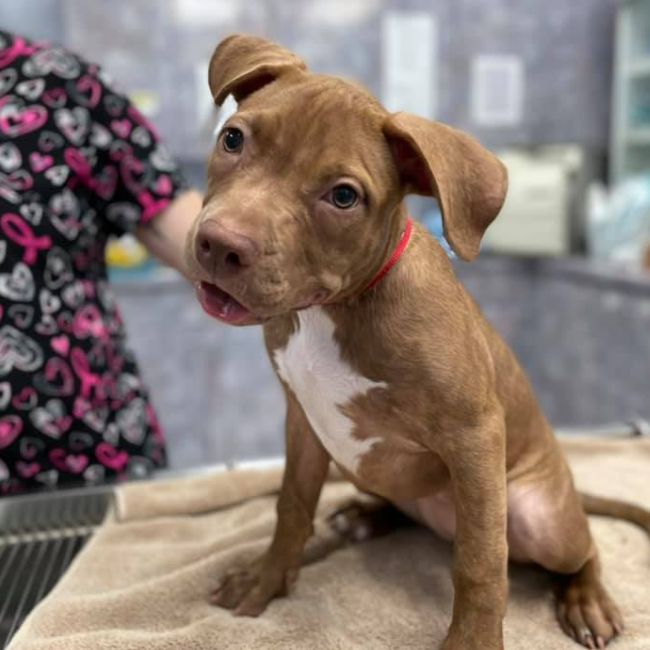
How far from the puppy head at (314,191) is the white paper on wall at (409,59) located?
2.90m

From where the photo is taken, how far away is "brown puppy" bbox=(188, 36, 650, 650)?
76 cm

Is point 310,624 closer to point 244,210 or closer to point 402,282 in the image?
point 402,282

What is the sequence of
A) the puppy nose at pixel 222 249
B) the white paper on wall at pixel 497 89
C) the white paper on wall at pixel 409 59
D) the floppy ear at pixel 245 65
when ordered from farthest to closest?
1. the white paper on wall at pixel 497 89
2. the white paper on wall at pixel 409 59
3. the floppy ear at pixel 245 65
4. the puppy nose at pixel 222 249

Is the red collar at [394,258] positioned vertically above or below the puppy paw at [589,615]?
above

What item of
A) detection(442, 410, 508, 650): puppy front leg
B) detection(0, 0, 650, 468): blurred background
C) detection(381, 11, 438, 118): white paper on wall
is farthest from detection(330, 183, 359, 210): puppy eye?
detection(381, 11, 438, 118): white paper on wall

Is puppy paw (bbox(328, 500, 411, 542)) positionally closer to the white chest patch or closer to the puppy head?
the white chest patch

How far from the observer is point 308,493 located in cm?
110

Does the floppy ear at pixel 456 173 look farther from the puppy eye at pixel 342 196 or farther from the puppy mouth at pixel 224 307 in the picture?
the puppy mouth at pixel 224 307

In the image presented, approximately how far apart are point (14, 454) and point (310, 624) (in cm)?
66

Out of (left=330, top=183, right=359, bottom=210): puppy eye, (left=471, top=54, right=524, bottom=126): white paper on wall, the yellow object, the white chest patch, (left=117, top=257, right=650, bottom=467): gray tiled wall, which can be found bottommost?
(left=117, top=257, right=650, bottom=467): gray tiled wall

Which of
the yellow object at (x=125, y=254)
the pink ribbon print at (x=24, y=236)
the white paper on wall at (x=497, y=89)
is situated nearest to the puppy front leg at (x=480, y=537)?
the pink ribbon print at (x=24, y=236)

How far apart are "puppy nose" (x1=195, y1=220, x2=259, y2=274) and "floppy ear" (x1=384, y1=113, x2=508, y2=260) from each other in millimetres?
197

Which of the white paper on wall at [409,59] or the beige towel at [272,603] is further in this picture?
the white paper on wall at [409,59]

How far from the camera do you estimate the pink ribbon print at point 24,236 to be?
1320mm
